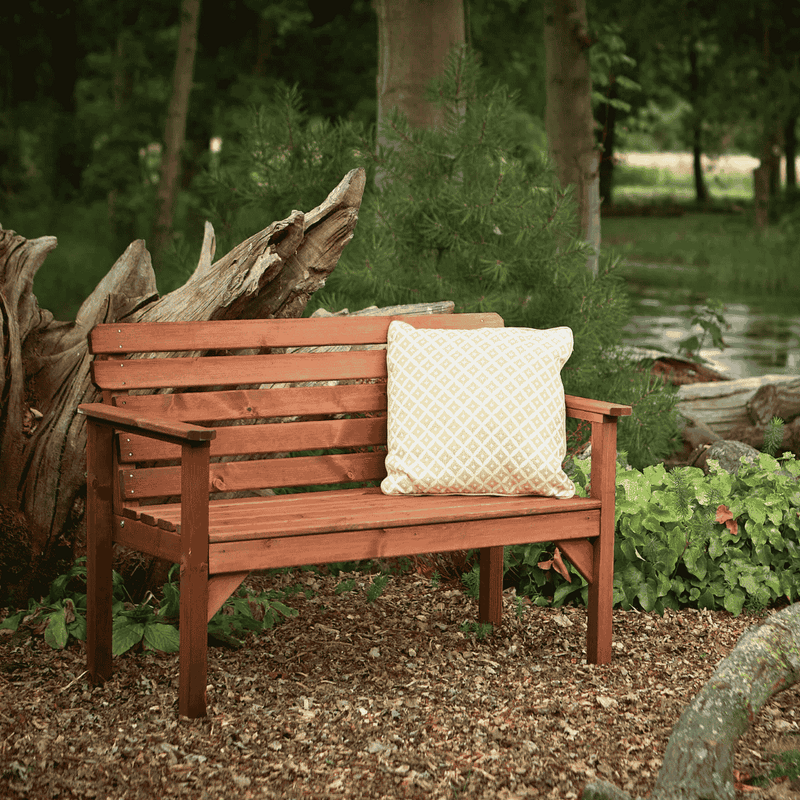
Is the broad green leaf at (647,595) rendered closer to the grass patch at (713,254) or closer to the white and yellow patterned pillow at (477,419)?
the white and yellow patterned pillow at (477,419)

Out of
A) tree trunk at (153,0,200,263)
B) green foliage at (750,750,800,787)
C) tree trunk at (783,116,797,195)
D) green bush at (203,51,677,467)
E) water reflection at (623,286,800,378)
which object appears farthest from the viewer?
tree trunk at (783,116,797,195)

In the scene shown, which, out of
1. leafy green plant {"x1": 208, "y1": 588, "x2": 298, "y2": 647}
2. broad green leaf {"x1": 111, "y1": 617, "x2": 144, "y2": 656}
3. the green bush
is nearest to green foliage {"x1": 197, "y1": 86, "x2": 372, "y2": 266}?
the green bush

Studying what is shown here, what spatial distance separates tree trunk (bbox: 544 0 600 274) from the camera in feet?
25.0

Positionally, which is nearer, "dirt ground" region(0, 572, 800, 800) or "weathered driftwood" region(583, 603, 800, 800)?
"weathered driftwood" region(583, 603, 800, 800)

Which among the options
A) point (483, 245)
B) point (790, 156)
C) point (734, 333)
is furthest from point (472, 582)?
point (790, 156)

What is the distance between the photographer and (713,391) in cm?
631

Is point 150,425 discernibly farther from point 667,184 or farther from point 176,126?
point 667,184

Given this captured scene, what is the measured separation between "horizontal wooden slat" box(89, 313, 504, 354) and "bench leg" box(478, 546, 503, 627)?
0.80 metres

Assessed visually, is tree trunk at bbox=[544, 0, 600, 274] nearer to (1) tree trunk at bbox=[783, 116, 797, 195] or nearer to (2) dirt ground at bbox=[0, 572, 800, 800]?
(2) dirt ground at bbox=[0, 572, 800, 800]

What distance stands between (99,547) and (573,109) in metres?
5.50

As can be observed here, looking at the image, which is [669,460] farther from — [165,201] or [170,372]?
[165,201]

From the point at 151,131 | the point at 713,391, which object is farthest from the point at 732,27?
the point at 713,391

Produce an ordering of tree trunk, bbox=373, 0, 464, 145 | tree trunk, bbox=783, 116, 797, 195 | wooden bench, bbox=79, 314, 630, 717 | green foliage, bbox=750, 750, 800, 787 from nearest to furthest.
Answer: green foliage, bbox=750, 750, 800, 787, wooden bench, bbox=79, 314, 630, 717, tree trunk, bbox=373, 0, 464, 145, tree trunk, bbox=783, 116, 797, 195

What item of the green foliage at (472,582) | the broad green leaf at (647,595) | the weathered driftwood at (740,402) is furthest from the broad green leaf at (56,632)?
the weathered driftwood at (740,402)
